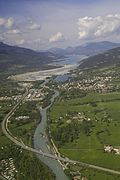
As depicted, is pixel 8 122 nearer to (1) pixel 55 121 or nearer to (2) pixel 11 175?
(1) pixel 55 121

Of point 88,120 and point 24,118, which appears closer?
point 88,120

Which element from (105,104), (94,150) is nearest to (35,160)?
(94,150)

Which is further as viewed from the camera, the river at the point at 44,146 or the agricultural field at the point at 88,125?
the agricultural field at the point at 88,125

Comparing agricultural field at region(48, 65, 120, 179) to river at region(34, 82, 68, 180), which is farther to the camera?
agricultural field at region(48, 65, 120, 179)

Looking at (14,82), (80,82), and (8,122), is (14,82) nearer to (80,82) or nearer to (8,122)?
(80,82)

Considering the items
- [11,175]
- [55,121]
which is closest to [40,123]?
[55,121]

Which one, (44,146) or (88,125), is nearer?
(44,146)

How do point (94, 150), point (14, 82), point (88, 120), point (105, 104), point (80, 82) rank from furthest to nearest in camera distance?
point (14, 82)
point (80, 82)
point (105, 104)
point (88, 120)
point (94, 150)

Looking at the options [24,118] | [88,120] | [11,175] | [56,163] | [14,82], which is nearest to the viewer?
[11,175]

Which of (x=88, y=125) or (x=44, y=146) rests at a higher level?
(x=88, y=125)
